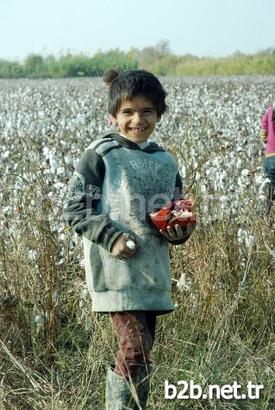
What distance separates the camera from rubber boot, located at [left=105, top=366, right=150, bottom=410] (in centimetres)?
283

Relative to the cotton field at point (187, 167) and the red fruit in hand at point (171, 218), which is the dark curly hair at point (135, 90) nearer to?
the red fruit in hand at point (171, 218)

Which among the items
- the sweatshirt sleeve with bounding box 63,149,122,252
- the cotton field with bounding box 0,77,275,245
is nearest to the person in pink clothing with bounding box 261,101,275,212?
the cotton field with bounding box 0,77,275,245

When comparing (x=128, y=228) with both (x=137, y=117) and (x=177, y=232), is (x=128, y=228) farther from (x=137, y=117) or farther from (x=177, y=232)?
(x=137, y=117)

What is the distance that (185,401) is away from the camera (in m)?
3.18

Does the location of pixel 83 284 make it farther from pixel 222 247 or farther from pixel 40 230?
pixel 222 247

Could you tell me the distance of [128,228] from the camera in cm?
287

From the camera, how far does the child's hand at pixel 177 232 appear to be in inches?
111

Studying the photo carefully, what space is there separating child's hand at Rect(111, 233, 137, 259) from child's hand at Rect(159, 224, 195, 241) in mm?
113

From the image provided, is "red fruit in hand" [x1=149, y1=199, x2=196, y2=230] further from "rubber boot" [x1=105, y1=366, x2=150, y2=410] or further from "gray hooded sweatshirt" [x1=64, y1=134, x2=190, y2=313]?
"rubber boot" [x1=105, y1=366, x2=150, y2=410]

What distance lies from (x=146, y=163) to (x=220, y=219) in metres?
1.41

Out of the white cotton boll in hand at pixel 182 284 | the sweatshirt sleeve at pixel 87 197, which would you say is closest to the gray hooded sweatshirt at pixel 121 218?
the sweatshirt sleeve at pixel 87 197

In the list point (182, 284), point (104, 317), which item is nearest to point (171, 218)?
point (104, 317)

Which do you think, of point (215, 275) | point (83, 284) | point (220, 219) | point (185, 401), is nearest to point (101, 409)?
point (185, 401)

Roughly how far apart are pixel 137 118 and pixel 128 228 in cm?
33
